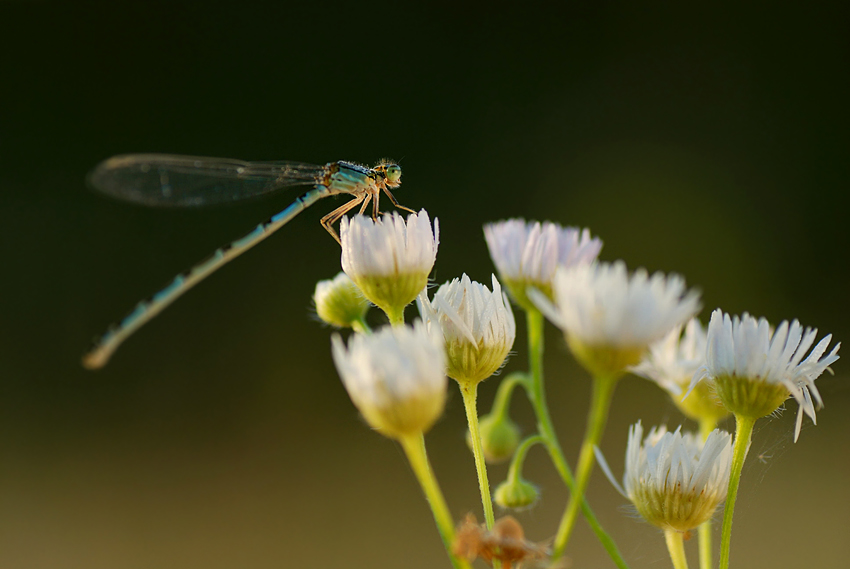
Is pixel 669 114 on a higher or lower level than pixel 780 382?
higher

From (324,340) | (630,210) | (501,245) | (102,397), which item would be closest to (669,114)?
(630,210)

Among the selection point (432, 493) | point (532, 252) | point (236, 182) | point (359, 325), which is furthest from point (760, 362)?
point (236, 182)

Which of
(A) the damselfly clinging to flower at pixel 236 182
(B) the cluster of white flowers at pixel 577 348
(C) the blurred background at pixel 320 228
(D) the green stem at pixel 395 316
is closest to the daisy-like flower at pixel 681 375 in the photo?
(B) the cluster of white flowers at pixel 577 348

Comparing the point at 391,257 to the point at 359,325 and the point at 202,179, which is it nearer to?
the point at 359,325

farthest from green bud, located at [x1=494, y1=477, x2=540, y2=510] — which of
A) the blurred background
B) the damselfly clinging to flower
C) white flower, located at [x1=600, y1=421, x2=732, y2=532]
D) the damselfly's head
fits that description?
the blurred background

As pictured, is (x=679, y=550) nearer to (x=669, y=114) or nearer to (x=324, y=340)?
(x=324, y=340)

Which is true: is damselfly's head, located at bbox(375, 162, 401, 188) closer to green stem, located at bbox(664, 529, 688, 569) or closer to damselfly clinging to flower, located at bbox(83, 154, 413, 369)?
damselfly clinging to flower, located at bbox(83, 154, 413, 369)
